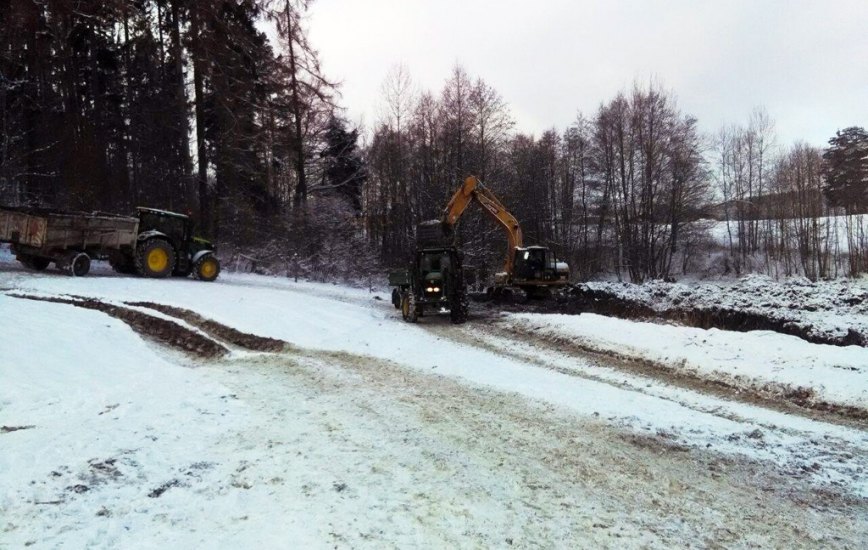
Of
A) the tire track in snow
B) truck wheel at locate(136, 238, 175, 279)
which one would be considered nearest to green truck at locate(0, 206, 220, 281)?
truck wheel at locate(136, 238, 175, 279)

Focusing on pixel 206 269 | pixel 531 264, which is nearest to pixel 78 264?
pixel 206 269

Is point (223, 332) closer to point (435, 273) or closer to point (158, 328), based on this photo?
point (158, 328)

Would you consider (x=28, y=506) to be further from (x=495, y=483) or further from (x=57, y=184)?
(x=57, y=184)

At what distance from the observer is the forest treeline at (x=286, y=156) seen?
25.1 m

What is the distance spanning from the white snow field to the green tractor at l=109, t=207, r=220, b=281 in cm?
834

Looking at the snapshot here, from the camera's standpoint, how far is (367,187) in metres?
44.8

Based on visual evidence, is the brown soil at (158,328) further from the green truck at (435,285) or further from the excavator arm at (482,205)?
the excavator arm at (482,205)

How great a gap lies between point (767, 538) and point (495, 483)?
2.12 metres

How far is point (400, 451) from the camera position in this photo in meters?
5.54

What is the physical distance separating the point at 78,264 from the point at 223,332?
27.3 ft

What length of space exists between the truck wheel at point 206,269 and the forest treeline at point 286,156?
21.5 ft

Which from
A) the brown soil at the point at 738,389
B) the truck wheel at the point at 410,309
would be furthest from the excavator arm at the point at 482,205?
the brown soil at the point at 738,389

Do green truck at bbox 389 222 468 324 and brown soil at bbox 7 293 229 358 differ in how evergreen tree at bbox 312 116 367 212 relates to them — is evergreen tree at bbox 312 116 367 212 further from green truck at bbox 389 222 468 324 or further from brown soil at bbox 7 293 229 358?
brown soil at bbox 7 293 229 358

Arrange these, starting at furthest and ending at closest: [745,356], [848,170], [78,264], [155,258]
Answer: [848,170] → [155,258] → [78,264] → [745,356]
